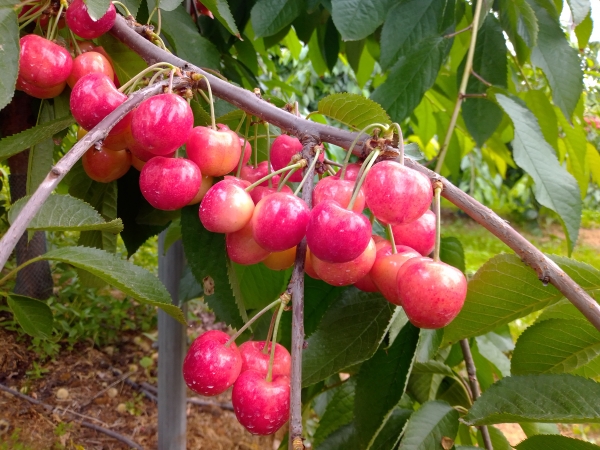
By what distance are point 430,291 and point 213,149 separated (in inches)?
10.7

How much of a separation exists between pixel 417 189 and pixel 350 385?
0.56 meters

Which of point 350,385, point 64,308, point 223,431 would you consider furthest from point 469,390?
point 64,308

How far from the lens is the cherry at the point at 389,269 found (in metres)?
0.47

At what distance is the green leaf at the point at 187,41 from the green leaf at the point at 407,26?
316 millimetres

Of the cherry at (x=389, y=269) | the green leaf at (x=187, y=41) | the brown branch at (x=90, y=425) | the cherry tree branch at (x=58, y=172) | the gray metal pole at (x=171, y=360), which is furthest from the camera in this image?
the brown branch at (x=90, y=425)

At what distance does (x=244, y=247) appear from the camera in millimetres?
520

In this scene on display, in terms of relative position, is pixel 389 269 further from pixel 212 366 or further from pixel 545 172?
pixel 545 172

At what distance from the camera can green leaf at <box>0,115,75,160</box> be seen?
0.57 meters

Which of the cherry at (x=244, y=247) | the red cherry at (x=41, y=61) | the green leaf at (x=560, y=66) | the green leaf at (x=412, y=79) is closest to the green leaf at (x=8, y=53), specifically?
the red cherry at (x=41, y=61)

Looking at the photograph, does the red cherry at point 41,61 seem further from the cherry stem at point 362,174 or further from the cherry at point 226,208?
the cherry stem at point 362,174

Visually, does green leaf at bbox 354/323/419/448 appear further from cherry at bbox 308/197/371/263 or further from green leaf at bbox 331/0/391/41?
green leaf at bbox 331/0/391/41

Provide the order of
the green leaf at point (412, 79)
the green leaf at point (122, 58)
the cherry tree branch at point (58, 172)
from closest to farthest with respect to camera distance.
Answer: the cherry tree branch at point (58, 172)
the green leaf at point (122, 58)
the green leaf at point (412, 79)

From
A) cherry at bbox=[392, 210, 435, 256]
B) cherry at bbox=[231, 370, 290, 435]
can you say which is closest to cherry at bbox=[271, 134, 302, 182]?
cherry at bbox=[392, 210, 435, 256]

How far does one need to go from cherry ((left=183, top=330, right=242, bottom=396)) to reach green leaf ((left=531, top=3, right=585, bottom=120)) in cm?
72
